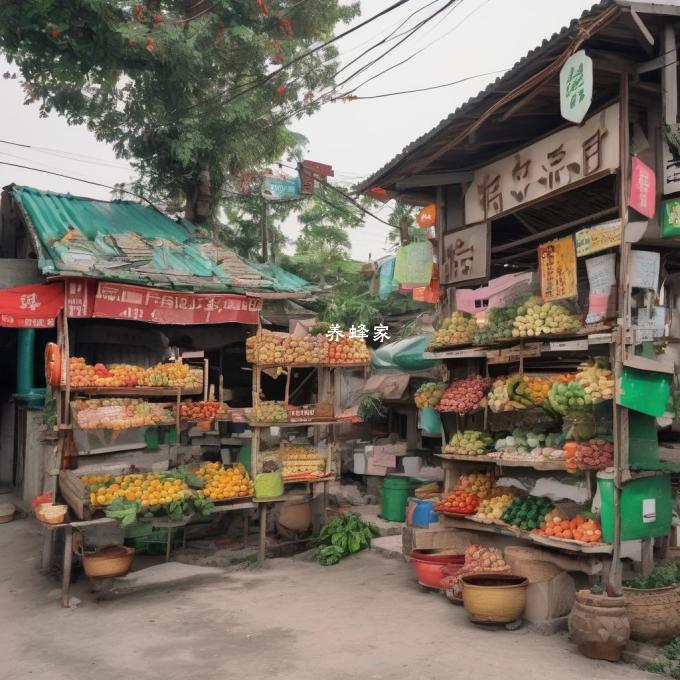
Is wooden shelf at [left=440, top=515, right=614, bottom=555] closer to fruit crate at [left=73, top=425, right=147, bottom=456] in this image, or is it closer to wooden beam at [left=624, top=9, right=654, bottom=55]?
wooden beam at [left=624, top=9, right=654, bottom=55]

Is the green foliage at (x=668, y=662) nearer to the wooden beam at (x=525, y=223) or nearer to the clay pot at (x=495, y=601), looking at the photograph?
the clay pot at (x=495, y=601)

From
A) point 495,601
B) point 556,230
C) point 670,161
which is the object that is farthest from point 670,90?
point 495,601

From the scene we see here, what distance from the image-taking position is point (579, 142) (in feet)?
24.7

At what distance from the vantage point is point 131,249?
12.2 metres

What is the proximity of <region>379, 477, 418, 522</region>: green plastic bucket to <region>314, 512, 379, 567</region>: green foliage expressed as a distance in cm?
173

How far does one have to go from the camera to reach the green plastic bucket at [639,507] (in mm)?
6898

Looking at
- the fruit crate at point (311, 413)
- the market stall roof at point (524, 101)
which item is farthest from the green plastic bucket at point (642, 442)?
the fruit crate at point (311, 413)

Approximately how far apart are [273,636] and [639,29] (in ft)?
23.7

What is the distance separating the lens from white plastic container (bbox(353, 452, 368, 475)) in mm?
15828

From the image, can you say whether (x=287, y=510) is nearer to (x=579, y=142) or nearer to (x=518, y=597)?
(x=518, y=597)

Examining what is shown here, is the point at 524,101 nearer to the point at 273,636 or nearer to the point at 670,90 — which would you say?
the point at 670,90

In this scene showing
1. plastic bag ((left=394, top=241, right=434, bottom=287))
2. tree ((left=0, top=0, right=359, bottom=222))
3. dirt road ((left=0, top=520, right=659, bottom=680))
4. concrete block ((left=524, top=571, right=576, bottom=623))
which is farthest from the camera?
tree ((left=0, top=0, right=359, bottom=222))

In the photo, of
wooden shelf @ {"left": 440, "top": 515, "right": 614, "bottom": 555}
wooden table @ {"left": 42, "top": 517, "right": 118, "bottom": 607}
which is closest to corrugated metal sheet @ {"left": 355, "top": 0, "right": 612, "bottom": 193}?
wooden shelf @ {"left": 440, "top": 515, "right": 614, "bottom": 555}

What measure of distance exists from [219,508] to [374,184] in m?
5.38
